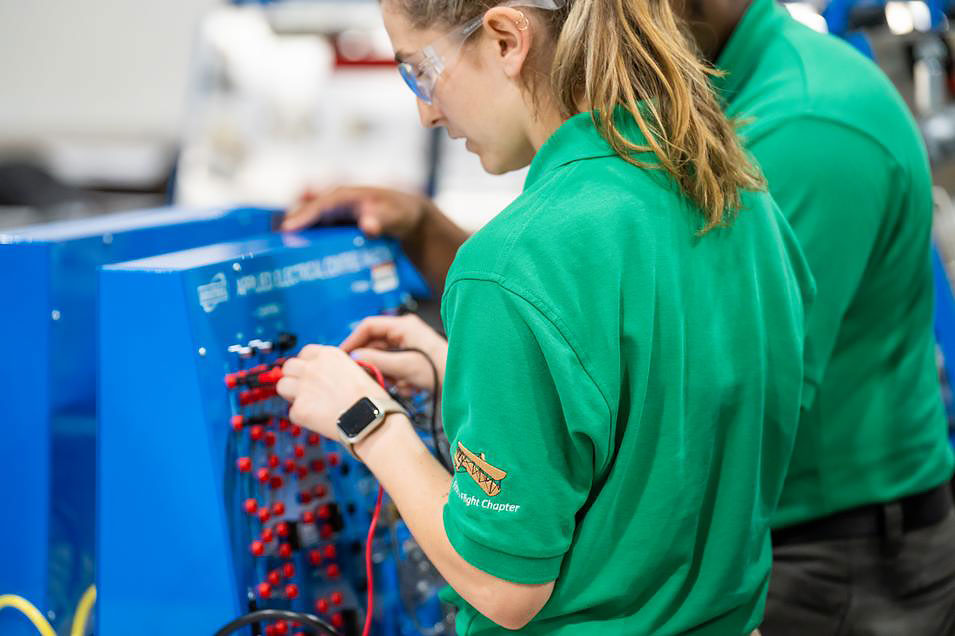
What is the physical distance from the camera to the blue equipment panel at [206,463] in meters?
1.32

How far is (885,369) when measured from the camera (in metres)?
1.58

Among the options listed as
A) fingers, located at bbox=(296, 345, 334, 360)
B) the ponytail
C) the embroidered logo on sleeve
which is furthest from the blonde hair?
fingers, located at bbox=(296, 345, 334, 360)

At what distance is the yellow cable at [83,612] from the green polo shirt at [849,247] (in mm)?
1010

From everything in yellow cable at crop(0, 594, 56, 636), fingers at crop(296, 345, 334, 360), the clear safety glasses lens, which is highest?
the clear safety glasses lens

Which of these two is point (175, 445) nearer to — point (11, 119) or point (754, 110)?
point (754, 110)

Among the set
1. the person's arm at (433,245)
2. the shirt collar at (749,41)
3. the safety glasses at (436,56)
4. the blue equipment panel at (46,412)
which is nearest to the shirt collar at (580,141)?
the safety glasses at (436,56)

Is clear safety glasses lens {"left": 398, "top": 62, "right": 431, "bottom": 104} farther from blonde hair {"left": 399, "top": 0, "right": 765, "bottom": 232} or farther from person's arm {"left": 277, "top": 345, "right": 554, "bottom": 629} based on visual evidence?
person's arm {"left": 277, "top": 345, "right": 554, "bottom": 629}

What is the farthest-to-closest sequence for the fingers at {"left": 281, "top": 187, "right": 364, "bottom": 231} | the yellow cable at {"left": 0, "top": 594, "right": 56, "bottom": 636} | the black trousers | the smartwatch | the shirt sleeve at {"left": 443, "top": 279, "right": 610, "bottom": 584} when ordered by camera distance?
the fingers at {"left": 281, "top": 187, "right": 364, "bottom": 231} < the black trousers < the yellow cable at {"left": 0, "top": 594, "right": 56, "bottom": 636} < the smartwatch < the shirt sleeve at {"left": 443, "top": 279, "right": 610, "bottom": 584}

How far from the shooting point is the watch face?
3.91ft

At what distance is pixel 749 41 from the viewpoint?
161 centimetres

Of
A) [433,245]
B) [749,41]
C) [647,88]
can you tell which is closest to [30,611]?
[433,245]

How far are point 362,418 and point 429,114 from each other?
0.38 m

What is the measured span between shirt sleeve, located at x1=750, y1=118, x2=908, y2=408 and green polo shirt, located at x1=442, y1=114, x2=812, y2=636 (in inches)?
11.3

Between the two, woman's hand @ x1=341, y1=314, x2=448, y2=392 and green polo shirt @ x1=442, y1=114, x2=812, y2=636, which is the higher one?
green polo shirt @ x1=442, y1=114, x2=812, y2=636
